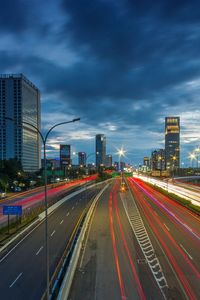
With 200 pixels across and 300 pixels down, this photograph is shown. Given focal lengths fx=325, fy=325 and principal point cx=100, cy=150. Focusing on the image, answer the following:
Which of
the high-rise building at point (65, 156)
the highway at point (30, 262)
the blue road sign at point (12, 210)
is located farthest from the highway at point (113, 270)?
the high-rise building at point (65, 156)

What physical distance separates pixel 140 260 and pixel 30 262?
10.3 metres

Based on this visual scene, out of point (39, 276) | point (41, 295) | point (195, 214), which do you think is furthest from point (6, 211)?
point (195, 214)

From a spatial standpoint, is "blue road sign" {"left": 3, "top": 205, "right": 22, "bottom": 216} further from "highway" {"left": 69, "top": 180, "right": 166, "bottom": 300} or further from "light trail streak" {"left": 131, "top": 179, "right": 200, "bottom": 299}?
"light trail streak" {"left": 131, "top": 179, "right": 200, "bottom": 299}

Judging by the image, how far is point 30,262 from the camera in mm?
30609

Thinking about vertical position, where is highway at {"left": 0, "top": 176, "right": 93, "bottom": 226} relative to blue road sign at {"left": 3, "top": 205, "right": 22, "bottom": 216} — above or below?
below

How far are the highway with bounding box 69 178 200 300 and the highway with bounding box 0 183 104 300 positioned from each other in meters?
2.82

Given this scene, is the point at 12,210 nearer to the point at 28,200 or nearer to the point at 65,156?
the point at 28,200

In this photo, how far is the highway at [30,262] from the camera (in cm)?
2369

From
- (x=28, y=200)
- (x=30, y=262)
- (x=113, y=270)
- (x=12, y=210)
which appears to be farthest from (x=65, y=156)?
(x=113, y=270)

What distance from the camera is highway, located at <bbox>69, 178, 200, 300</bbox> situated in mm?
23125

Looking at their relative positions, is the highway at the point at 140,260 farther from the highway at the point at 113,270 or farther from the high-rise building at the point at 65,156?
the high-rise building at the point at 65,156

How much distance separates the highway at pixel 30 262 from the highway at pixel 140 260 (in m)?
2.82

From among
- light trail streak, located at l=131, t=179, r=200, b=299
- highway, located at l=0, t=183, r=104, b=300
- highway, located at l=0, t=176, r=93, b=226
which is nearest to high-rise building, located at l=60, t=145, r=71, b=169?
highway, located at l=0, t=176, r=93, b=226

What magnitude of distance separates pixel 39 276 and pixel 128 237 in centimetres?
1560
